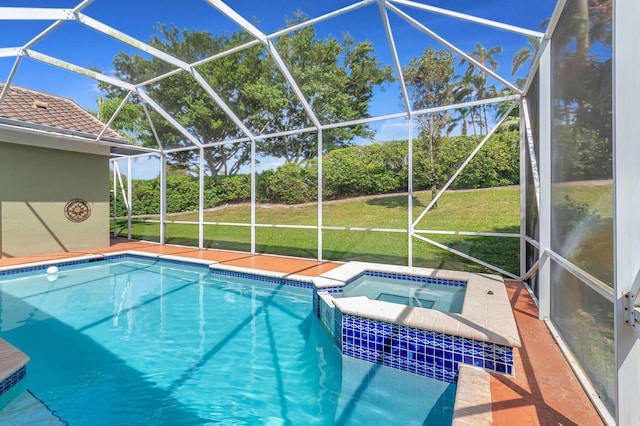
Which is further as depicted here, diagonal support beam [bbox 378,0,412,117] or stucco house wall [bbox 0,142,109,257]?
stucco house wall [bbox 0,142,109,257]

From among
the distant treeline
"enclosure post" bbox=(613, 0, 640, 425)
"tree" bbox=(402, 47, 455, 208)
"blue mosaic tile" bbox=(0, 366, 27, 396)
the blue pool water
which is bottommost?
the blue pool water

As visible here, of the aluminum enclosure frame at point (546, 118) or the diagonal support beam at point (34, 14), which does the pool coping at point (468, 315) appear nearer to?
the aluminum enclosure frame at point (546, 118)

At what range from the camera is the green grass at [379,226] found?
9.64m

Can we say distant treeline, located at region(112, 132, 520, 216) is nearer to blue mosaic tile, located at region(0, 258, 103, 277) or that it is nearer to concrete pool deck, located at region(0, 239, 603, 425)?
blue mosaic tile, located at region(0, 258, 103, 277)

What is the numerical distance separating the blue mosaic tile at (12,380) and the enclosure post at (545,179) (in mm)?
5395

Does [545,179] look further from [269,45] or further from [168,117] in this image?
[168,117]

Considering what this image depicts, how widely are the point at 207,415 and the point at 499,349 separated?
8.51 ft

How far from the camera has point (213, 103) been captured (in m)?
7.85

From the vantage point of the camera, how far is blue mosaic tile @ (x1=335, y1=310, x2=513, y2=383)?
286cm

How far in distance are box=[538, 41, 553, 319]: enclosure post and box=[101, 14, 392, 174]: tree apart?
336 cm

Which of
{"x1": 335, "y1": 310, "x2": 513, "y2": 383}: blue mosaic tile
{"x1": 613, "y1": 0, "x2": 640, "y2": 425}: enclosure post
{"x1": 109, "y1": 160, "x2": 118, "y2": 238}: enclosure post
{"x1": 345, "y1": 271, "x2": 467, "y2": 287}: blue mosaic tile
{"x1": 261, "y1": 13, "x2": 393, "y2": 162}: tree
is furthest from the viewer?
{"x1": 109, "y1": 160, "x2": 118, "y2": 238}: enclosure post

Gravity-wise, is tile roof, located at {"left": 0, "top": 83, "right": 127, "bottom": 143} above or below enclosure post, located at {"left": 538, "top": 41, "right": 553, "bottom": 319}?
above

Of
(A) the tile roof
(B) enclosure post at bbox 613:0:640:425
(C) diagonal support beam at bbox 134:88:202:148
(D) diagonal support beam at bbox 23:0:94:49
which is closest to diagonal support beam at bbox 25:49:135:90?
(D) diagonal support beam at bbox 23:0:94:49

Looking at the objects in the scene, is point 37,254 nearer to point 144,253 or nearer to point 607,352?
point 144,253
